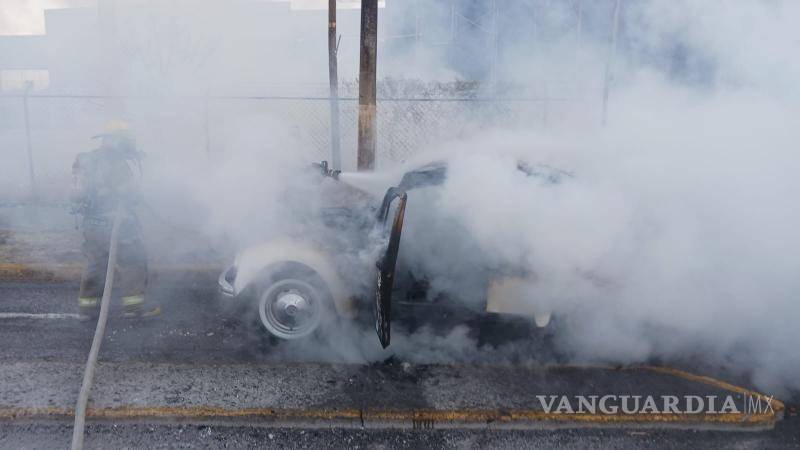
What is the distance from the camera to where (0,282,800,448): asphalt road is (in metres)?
2.93

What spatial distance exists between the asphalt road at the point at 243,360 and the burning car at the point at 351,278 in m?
0.21

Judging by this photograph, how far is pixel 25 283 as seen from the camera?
5.52 m

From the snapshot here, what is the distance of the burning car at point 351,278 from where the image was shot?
3.68 metres

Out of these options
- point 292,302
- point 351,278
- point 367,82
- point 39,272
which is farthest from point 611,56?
point 39,272

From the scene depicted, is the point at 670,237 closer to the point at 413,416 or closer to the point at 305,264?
the point at 413,416

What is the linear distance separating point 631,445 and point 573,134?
144 inches

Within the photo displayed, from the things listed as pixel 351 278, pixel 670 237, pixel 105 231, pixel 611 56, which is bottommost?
pixel 351 278

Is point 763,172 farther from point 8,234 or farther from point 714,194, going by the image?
point 8,234

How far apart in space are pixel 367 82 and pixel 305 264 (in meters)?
3.55

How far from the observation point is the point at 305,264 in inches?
154

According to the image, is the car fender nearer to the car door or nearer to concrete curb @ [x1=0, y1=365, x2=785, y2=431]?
the car door

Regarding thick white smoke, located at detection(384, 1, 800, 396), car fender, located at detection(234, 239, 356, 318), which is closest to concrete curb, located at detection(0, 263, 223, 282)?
car fender, located at detection(234, 239, 356, 318)

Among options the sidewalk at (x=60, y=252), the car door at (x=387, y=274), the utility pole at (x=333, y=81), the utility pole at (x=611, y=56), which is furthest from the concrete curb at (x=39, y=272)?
the utility pole at (x=611, y=56)

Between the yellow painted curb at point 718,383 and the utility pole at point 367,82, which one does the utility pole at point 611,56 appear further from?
the utility pole at point 367,82
